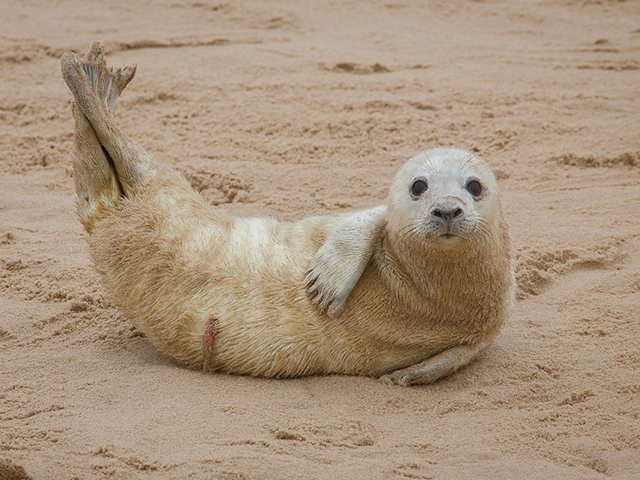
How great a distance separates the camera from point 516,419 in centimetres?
385

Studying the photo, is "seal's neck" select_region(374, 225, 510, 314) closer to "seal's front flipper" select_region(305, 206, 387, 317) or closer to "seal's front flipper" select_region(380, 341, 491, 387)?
"seal's front flipper" select_region(305, 206, 387, 317)

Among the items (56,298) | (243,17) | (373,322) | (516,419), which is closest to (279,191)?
(56,298)

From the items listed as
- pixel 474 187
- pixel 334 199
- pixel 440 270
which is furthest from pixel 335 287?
pixel 334 199

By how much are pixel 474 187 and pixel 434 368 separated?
34.7 inches

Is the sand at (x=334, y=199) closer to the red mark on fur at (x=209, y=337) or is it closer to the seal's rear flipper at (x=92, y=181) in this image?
the red mark on fur at (x=209, y=337)

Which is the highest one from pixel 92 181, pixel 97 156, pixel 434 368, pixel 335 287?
pixel 97 156

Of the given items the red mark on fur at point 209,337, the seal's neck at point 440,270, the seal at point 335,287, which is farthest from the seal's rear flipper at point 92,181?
the seal's neck at point 440,270

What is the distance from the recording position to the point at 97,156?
4.55 meters

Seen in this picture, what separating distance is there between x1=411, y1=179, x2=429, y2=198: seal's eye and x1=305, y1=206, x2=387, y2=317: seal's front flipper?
0.29 metres

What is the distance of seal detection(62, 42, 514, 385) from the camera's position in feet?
13.4

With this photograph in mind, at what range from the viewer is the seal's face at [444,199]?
149 inches

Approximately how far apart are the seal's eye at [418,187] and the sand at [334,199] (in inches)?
36.8

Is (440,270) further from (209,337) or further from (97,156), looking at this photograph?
(97,156)

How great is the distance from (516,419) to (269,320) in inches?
48.5
